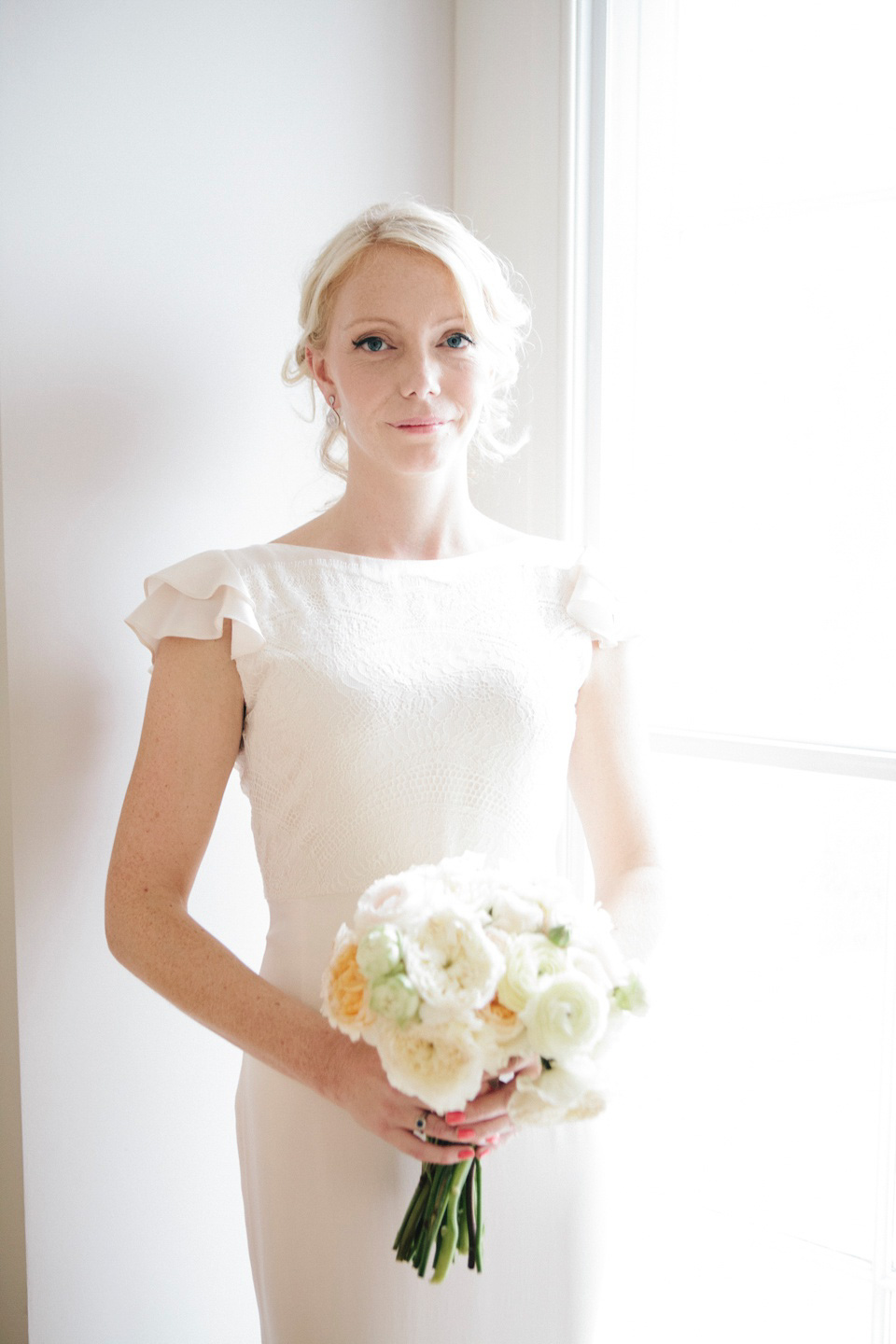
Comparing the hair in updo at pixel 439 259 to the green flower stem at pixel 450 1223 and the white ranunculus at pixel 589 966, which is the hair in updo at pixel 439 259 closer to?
the white ranunculus at pixel 589 966

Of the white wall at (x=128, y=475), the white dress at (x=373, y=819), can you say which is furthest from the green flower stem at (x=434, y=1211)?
the white wall at (x=128, y=475)

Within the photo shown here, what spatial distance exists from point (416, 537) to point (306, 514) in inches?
17.0

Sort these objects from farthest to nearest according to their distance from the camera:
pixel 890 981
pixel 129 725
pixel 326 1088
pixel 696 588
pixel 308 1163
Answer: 1. pixel 696 588
2. pixel 890 981
3. pixel 129 725
4. pixel 308 1163
5. pixel 326 1088

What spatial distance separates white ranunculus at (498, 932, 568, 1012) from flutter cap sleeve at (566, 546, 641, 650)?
68 cm

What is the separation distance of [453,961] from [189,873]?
0.53m

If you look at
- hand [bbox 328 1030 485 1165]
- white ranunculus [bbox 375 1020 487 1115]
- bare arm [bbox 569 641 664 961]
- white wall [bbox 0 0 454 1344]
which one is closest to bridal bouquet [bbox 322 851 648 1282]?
white ranunculus [bbox 375 1020 487 1115]

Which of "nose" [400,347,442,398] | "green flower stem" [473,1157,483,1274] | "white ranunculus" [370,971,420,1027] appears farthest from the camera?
"nose" [400,347,442,398]

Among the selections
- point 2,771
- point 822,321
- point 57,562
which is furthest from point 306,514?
point 822,321

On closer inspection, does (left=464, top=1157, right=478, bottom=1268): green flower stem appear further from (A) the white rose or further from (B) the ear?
(B) the ear

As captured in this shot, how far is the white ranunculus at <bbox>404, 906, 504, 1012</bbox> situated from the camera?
3.51 ft

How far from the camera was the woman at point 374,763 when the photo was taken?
1.44 m

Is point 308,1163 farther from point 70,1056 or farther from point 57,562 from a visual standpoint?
point 57,562

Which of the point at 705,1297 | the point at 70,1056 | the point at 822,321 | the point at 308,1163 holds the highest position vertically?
the point at 822,321

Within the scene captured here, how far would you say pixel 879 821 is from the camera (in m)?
2.03
